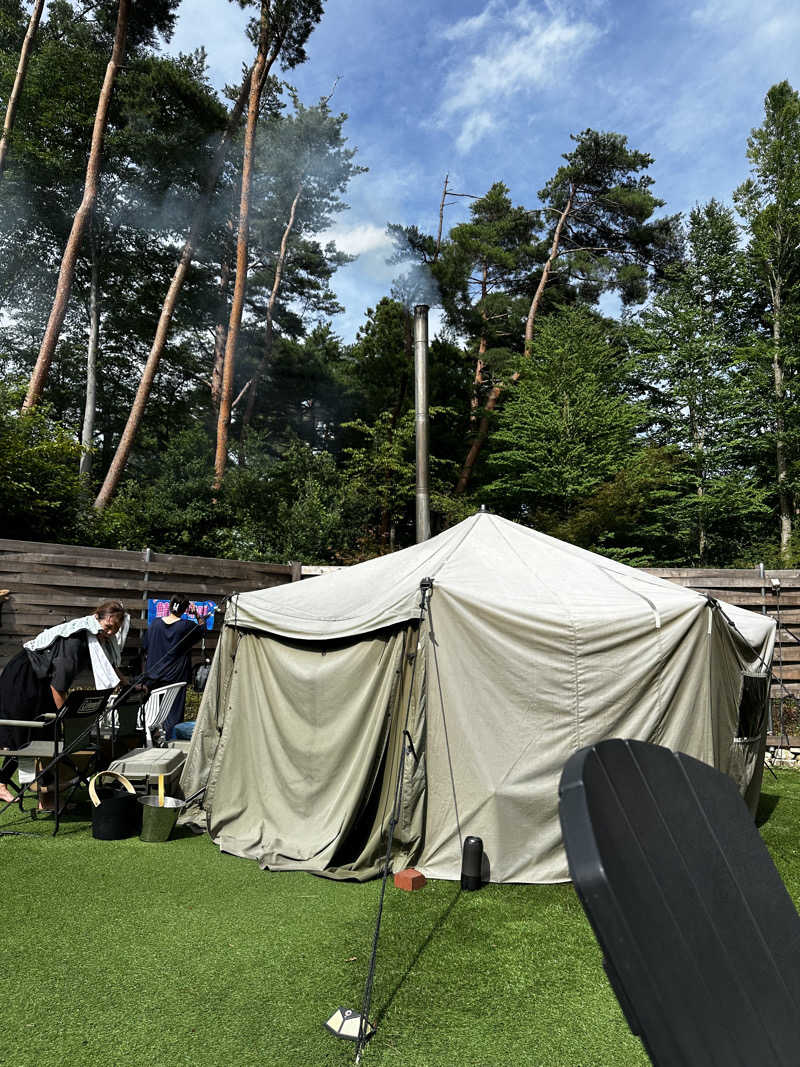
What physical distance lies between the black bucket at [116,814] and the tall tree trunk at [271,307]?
15956 millimetres

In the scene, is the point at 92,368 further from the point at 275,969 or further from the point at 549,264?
the point at 275,969

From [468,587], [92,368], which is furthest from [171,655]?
[92,368]

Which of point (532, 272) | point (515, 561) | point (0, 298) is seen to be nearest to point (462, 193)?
point (532, 272)

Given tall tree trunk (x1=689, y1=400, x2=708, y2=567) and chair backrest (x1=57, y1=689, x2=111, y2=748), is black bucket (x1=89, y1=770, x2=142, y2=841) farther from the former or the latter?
tall tree trunk (x1=689, y1=400, x2=708, y2=567)

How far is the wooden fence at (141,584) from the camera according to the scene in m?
7.00

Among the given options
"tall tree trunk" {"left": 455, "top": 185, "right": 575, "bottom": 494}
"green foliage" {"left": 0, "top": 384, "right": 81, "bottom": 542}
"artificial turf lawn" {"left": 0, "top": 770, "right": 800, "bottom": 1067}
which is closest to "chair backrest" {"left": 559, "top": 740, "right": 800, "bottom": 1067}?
"artificial turf lawn" {"left": 0, "top": 770, "right": 800, "bottom": 1067}

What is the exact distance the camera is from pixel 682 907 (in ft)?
2.93

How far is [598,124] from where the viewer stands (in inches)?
703

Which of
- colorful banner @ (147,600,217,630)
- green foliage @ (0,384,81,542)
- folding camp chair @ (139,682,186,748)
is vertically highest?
green foliage @ (0,384,81,542)

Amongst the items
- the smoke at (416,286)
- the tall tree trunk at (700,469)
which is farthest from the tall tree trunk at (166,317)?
the tall tree trunk at (700,469)

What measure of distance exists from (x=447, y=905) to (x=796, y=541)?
13.5 m

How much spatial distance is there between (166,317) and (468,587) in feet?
39.0

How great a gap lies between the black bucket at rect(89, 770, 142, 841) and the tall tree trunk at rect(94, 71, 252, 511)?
699cm

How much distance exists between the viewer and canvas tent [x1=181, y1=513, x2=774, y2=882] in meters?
4.14
